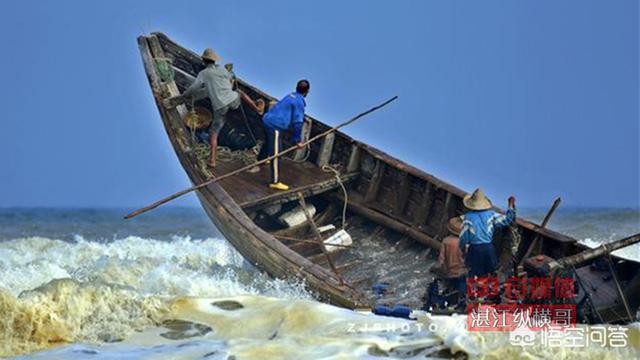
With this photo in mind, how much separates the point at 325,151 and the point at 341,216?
98 cm

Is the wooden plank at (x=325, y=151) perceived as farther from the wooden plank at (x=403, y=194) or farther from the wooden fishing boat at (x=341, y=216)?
the wooden plank at (x=403, y=194)

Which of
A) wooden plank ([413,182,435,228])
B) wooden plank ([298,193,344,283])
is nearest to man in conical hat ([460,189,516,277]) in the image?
wooden plank ([298,193,344,283])

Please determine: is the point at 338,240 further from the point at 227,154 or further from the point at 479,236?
the point at 479,236

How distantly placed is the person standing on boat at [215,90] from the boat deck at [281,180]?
1.30 ft

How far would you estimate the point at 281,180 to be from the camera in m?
11.1

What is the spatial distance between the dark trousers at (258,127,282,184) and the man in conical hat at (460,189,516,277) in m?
3.21

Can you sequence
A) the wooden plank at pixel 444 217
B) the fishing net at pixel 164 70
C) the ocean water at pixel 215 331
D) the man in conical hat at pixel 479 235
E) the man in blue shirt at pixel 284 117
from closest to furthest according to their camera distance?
the ocean water at pixel 215 331
the man in conical hat at pixel 479 235
the wooden plank at pixel 444 217
the man in blue shirt at pixel 284 117
the fishing net at pixel 164 70

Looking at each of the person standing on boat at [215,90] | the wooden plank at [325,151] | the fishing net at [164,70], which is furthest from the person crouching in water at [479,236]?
the fishing net at [164,70]

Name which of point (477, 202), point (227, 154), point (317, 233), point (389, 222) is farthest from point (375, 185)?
point (477, 202)

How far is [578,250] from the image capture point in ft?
28.0

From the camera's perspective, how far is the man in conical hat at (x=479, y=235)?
7988 millimetres

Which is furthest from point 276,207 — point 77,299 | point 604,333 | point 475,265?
point 604,333

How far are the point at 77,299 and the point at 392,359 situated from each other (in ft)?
7.09

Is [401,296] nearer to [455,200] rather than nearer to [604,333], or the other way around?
[455,200]
